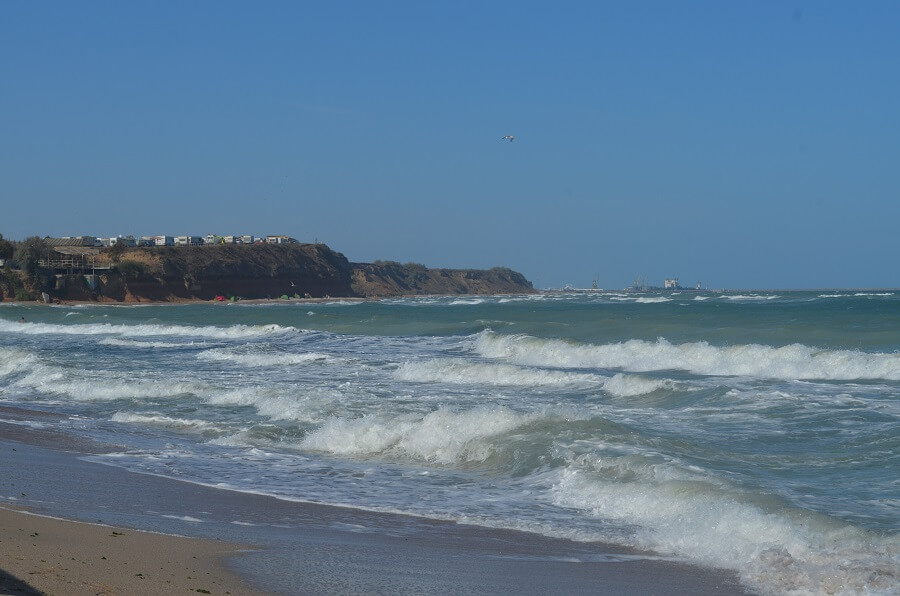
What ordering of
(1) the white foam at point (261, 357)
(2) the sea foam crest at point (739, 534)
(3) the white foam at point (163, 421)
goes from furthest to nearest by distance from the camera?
(1) the white foam at point (261, 357)
(3) the white foam at point (163, 421)
(2) the sea foam crest at point (739, 534)

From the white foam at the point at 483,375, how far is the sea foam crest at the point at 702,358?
13.0ft

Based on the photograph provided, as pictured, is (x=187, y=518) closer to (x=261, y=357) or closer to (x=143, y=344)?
(x=261, y=357)

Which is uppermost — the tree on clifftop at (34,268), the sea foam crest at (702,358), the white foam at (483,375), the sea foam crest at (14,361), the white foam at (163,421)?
the tree on clifftop at (34,268)

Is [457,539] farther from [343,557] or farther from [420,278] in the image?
[420,278]

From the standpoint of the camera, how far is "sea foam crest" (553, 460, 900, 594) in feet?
23.7

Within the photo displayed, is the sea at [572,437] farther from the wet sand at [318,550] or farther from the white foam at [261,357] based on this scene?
the wet sand at [318,550]

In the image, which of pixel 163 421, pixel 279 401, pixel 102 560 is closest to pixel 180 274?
pixel 279 401

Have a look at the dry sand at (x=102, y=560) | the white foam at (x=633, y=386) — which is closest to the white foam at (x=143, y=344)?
the white foam at (x=633, y=386)

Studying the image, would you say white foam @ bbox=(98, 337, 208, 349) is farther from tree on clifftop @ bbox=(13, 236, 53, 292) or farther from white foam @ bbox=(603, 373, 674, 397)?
tree on clifftop @ bbox=(13, 236, 53, 292)

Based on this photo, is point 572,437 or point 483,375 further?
point 483,375

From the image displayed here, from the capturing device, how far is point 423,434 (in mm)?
14117

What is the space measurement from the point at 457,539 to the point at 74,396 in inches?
580

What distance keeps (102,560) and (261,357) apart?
78.5 ft

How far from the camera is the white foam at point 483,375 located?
2159 cm
